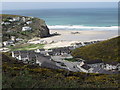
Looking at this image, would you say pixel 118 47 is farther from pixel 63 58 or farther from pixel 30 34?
pixel 30 34

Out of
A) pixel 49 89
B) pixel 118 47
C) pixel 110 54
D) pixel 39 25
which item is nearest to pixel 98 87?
pixel 49 89

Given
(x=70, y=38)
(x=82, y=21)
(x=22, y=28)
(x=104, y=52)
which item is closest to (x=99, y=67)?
(x=104, y=52)

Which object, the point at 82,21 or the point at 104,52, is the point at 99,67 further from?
the point at 82,21

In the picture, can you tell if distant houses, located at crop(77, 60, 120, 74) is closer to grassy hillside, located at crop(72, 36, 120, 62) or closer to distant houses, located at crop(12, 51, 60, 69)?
grassy hillside, located at crop(72, 36, 120, 62)

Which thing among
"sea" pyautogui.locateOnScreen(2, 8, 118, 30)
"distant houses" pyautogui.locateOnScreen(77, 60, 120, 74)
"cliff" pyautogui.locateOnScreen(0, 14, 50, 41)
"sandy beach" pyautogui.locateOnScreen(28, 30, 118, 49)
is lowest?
"sea" pyautogui.locateOnScreen(2, 8, 118, 30)

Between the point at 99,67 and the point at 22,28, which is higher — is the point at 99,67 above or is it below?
above

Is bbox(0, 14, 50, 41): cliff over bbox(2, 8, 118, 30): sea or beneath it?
over

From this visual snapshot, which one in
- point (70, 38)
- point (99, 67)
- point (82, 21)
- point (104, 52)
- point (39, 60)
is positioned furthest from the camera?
point (82, 21)

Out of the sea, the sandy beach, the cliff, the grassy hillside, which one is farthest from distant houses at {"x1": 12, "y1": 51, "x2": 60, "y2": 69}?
the sea
